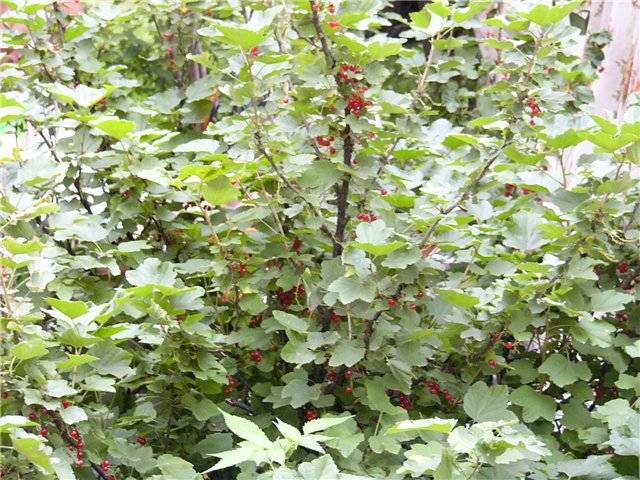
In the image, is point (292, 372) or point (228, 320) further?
point (228, 320)

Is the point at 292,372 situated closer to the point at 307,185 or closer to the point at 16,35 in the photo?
the point at 307,185

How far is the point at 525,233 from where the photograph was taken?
2475mm

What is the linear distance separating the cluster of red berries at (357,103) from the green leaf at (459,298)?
44 cm

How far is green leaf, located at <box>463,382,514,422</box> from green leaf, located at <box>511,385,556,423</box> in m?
0.15

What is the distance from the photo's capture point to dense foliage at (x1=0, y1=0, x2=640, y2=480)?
2051mm

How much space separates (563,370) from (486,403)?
10.0 inches

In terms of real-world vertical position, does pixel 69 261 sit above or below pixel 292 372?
above

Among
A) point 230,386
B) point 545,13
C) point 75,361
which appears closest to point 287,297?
point 230,386

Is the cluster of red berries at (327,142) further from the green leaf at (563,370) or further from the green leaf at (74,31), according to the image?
the green leaf at (74,31)

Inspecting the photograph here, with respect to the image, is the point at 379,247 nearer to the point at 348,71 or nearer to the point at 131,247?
the point at 348,71

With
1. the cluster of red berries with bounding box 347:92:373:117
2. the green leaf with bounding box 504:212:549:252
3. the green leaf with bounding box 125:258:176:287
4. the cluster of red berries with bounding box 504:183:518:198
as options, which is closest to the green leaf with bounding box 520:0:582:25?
the cluster of red berries with bounding box 347:92:373:117

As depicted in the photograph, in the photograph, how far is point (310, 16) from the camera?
7.29 ft

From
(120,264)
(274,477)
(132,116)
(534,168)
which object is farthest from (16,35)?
(274,477)

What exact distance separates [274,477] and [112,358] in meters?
0.54
